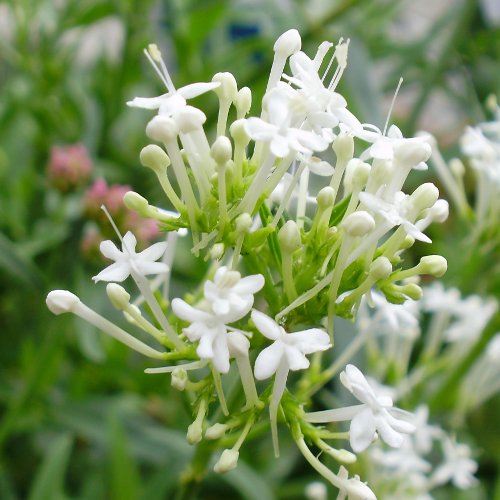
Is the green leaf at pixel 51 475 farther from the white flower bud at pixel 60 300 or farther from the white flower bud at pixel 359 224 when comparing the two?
the white flower bud at pixel 359 224

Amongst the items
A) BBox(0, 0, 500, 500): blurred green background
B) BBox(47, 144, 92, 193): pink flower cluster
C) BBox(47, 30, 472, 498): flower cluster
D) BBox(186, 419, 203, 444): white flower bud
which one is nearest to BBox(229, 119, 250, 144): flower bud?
BBox(47, 30, 472, 498): flower cluster

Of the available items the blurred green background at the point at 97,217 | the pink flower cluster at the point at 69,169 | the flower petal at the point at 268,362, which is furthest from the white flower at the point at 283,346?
the pink flower cluster at the point at 69,169

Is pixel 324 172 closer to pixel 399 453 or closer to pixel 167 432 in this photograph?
pixel 399 453

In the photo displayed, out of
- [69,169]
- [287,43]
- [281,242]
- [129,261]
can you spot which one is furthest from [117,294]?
[69,169]

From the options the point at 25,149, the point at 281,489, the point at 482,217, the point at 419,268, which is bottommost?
the point at 281,489

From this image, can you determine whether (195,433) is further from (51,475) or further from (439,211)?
(51,475)

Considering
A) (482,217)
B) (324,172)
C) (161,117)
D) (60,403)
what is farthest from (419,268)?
(60,403)

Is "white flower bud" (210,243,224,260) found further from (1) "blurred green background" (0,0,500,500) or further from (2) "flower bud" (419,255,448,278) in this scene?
(1) "blurred green background" (0,0,500,500)
